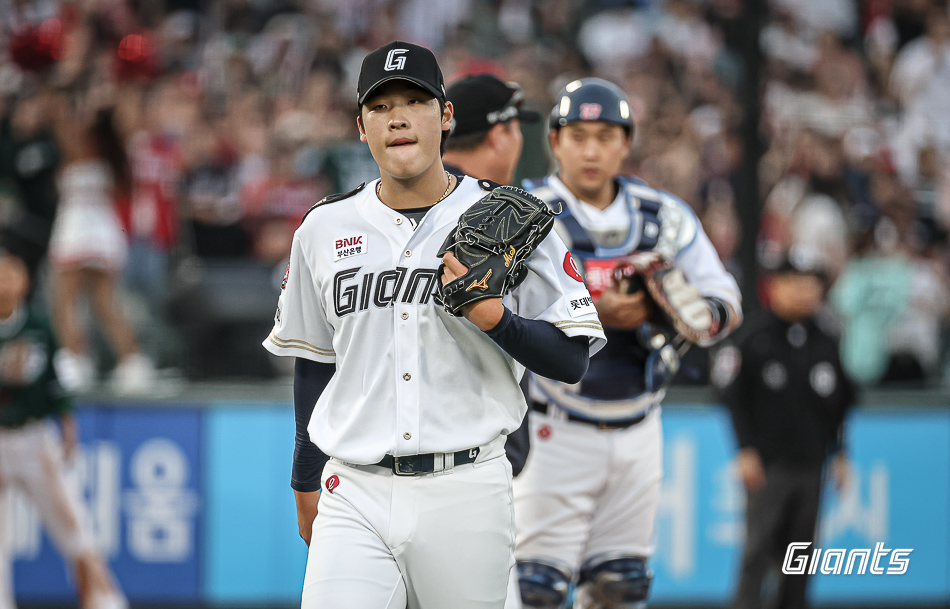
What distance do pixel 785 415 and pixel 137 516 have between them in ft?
15.3

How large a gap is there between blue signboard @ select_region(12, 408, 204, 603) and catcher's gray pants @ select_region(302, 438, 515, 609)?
5.17m

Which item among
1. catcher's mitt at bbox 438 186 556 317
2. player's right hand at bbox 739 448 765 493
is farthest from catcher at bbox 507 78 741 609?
player's right hand at bbox 739 448 765 493

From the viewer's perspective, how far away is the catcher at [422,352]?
9.93ft

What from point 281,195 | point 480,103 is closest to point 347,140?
point 281,195

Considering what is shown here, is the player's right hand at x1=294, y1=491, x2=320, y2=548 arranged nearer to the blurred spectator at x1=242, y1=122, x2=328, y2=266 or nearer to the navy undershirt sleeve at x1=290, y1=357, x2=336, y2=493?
the navy undershirt sleeve at x1=290, y1=357, x2=336, y2=493

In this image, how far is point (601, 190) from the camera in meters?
4.81

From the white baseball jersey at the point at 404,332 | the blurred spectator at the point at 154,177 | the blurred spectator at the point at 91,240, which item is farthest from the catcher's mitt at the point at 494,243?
the blurred spectator at the point at 154,177

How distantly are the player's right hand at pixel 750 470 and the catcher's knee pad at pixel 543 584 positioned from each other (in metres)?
2.94

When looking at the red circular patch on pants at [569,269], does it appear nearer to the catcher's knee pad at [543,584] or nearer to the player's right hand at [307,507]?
the player's right hand at [307,507]

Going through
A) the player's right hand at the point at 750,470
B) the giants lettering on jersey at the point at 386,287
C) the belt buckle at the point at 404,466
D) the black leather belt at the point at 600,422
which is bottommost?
the player's right hand at the point at 750,470

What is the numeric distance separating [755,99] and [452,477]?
217 inches

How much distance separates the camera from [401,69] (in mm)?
3078

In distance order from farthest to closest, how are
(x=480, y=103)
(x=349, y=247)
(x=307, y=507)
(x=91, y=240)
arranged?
(x=91, y=240), (x=480, y=103), (x=307, y=507), (x=349, y=247)

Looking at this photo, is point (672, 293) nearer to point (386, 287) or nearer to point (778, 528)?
point (386, 287)
